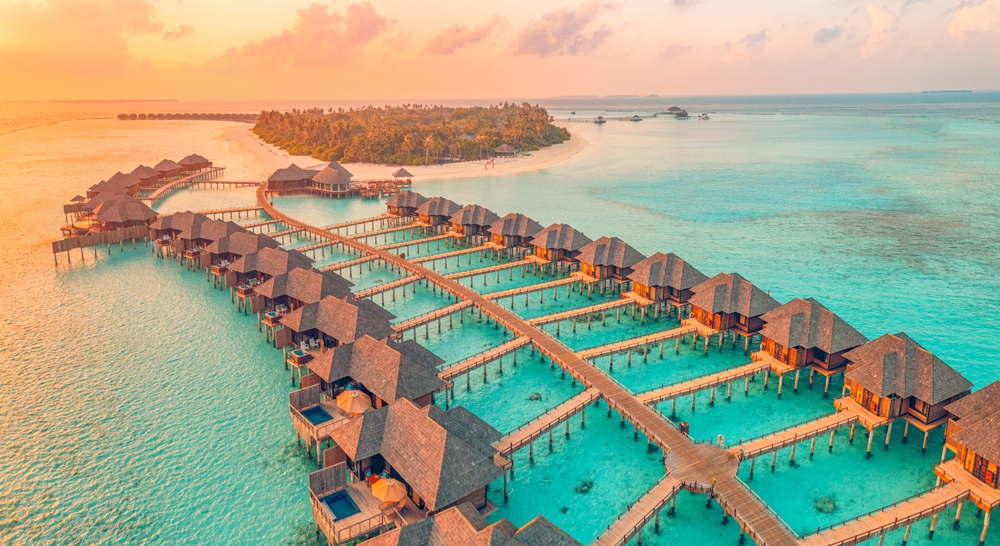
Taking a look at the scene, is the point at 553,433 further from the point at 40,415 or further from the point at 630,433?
the point at 40,415

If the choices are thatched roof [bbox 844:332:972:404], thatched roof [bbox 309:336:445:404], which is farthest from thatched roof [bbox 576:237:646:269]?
thatched roof [bbox 844:332:972:404]

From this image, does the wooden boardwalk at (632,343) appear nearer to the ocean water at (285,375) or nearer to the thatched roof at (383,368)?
the ocean water at (285,375)

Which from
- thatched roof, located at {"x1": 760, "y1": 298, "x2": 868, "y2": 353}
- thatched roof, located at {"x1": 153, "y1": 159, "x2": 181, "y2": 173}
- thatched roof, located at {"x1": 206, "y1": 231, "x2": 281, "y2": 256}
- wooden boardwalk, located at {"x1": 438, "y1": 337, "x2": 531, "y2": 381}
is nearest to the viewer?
thatched roof, located at {"x1": 760, "y1": 298, "x2": 868, "y2": 353}

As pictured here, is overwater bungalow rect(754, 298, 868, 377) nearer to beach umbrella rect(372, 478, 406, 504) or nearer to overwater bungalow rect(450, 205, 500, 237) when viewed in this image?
beach umbrella rect(372, 478, 406, 504)

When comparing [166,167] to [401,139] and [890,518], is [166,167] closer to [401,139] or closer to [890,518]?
[401,139]

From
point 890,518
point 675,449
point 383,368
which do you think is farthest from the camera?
point 383,368

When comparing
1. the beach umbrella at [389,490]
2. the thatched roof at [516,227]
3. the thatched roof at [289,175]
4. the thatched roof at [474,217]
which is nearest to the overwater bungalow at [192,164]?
the thatched roof at [289,175]

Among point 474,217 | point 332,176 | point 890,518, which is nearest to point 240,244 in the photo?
point 474,217
